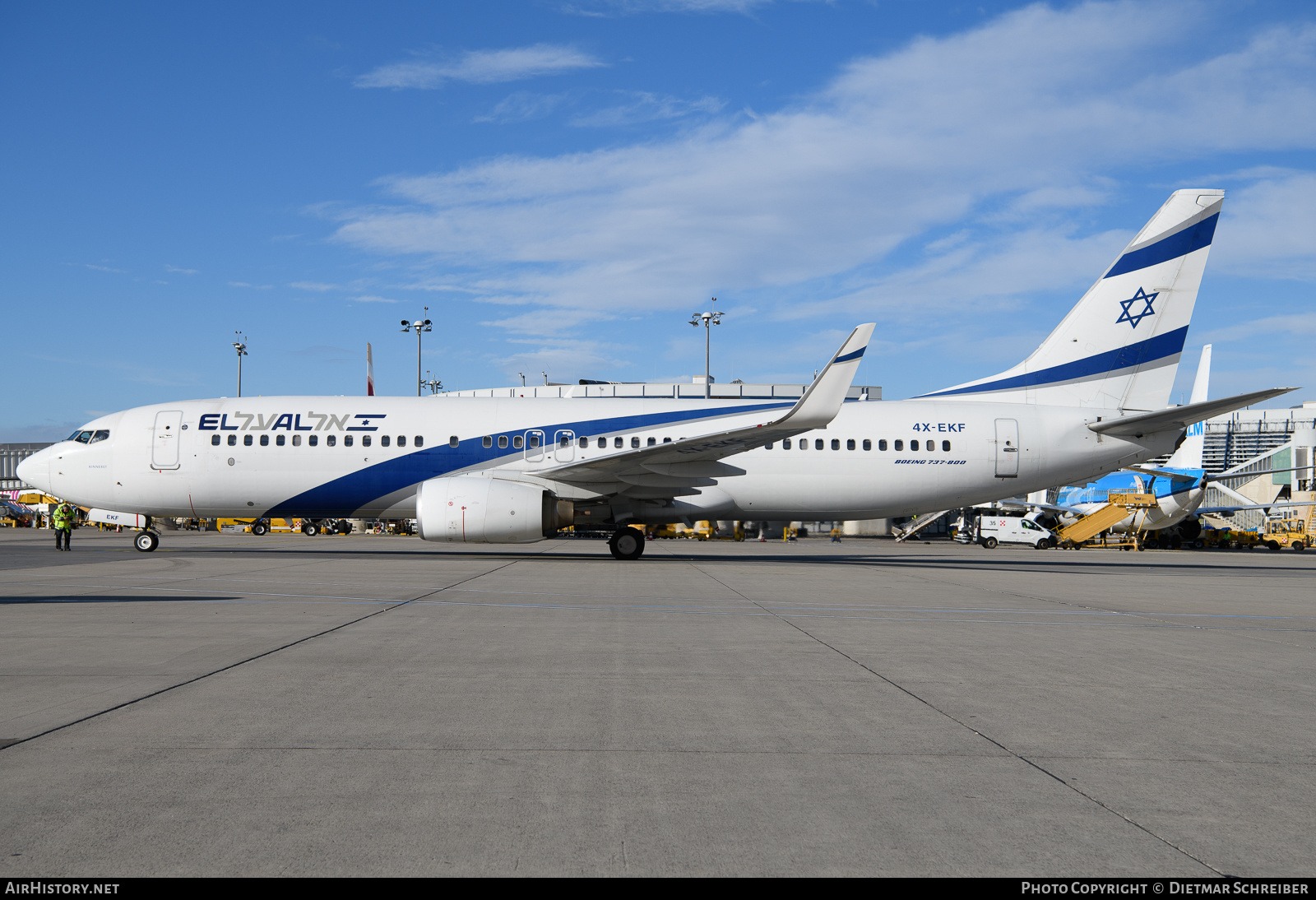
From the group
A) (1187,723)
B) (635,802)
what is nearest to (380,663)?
(635,802)

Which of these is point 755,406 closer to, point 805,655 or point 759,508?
point 759,508

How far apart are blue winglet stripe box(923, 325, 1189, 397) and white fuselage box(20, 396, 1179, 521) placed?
95cm

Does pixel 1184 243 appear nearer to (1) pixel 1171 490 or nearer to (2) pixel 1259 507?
(1) pixel 1171 490

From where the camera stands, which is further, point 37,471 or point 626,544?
point 37,471

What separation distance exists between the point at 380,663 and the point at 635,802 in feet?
12.4

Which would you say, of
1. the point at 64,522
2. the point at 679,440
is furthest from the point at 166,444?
the point at 679,440

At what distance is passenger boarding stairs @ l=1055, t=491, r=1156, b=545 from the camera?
133 ft

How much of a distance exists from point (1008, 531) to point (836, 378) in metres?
32.6

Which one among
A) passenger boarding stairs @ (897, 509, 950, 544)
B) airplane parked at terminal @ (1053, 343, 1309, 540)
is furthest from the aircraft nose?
passenger boarding stairs @ (897, 509, 950, 544)

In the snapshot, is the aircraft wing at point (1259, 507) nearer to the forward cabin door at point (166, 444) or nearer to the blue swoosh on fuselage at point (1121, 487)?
the blue swoosh on fuselage at point (1121, 487)

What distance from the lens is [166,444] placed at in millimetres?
21281

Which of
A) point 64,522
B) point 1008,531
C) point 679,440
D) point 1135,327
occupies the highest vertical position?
point 1135,327

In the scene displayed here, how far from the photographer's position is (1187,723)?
5285 mm

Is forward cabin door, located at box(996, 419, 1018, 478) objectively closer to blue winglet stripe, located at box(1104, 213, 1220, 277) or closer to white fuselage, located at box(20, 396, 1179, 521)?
white fuselage, located at box(20, 396, 1179, 521)
